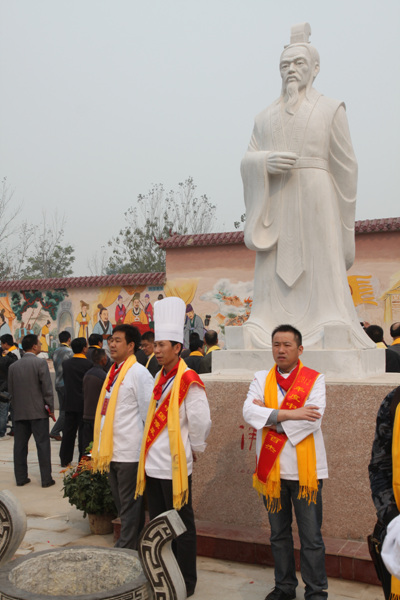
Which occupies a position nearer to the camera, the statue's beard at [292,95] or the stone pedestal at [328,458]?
the stone pedestal at [328,458]

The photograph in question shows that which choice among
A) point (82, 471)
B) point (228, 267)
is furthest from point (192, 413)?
point (228, 267)

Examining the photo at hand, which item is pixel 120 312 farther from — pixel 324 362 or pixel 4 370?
pixel 324 362

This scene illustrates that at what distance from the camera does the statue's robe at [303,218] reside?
5.07 meters

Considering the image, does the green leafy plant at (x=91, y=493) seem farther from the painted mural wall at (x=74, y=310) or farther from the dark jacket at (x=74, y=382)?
the painted mural wall at (x=74, y=310)

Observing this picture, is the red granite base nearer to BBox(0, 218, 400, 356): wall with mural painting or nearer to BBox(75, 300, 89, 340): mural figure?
BBox(0, 218, 400, 356): wall with mural painting

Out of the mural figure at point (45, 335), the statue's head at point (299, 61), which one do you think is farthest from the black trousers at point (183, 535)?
the mural figure at point (45, 335)

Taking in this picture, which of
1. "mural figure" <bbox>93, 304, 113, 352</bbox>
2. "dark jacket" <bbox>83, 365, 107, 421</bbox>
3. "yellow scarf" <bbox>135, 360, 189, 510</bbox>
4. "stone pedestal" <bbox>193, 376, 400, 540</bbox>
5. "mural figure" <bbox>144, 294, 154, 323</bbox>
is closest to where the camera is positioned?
"yellow scarf" <bbox>135, 360, 189, 510</bbox>

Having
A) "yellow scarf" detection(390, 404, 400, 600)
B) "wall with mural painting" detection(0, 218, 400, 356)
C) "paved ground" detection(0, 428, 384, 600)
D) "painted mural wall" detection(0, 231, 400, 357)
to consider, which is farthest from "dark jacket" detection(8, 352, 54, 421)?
"wall with mural painting" detection(0, 218, 400, 356)

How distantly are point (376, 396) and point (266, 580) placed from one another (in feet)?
4.34

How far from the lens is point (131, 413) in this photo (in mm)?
4402

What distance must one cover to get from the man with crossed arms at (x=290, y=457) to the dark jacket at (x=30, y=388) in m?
4.22

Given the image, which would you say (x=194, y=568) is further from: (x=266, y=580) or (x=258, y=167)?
(x=258, y=167)

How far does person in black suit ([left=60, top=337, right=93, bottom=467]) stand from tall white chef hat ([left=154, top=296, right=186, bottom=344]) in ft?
13.1

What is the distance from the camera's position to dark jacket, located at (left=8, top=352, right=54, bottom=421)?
727cm
